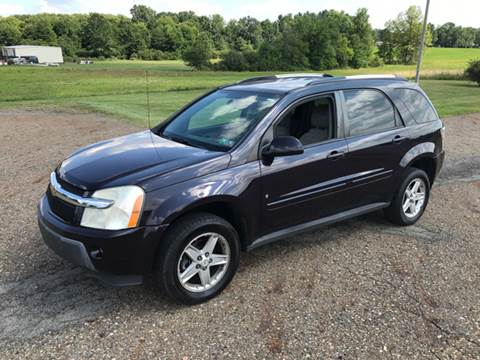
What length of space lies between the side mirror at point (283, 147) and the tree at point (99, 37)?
10289 centimetres

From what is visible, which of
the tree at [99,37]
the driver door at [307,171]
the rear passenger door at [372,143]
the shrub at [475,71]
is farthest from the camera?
the tree at [99,37]


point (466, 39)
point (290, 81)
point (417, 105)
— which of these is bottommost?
point (417, 105)

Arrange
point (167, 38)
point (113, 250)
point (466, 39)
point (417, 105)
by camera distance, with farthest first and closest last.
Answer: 1. point (466, 39)
2. point (167, 38)
3. point (417, 105)
4. point (113, 250)

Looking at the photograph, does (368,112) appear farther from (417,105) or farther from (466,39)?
(466,39)

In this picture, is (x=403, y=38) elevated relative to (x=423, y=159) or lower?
elevated

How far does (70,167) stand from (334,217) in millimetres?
2544

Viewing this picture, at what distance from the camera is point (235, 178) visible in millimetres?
3549

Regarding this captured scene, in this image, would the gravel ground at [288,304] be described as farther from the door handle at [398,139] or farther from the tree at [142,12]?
the tree at [142,12]

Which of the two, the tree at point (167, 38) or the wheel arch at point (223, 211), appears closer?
the wheel arch at point (223, 211)

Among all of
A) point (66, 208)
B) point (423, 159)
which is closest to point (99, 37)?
point (423, 159)

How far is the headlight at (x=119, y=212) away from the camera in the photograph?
310 cm

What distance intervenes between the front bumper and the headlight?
0.15 ft

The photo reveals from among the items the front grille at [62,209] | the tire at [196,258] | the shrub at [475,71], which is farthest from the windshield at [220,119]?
the shrub at [475,71]

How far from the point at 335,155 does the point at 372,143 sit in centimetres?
56
